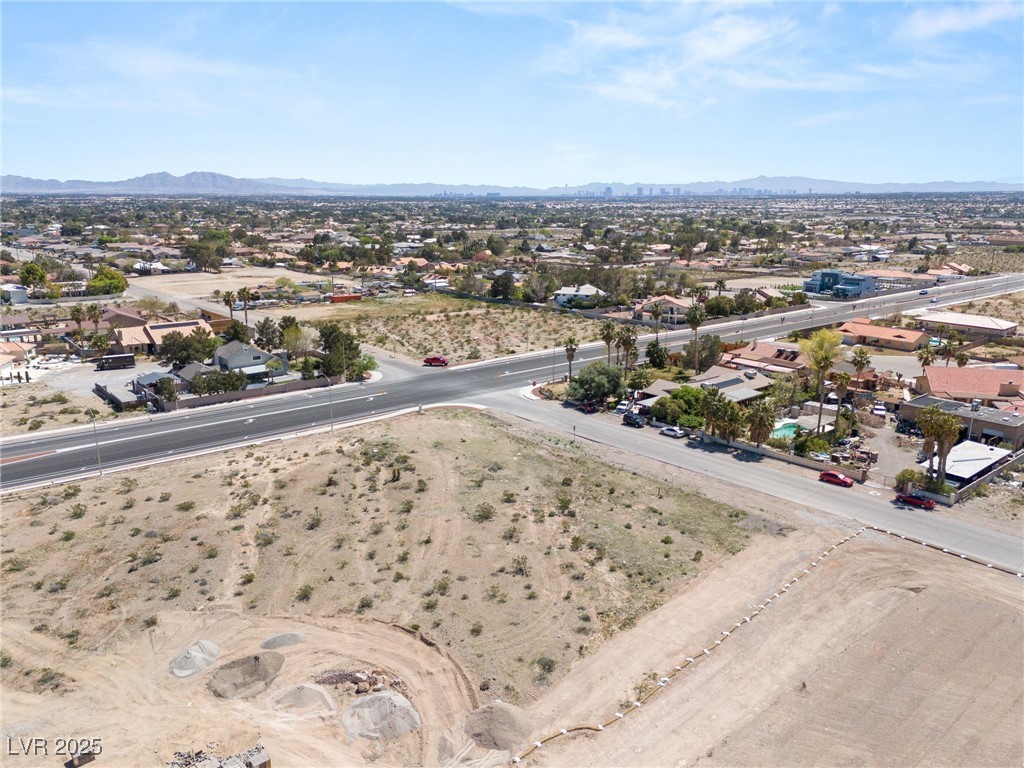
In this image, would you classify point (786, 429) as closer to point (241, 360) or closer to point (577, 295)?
point (241, 360)

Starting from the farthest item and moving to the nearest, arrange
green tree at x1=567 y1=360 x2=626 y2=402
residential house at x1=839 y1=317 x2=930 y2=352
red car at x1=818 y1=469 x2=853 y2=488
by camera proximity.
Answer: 1. residential house at x1=839 y1=317 x2=930 y2=352
2. green tree at x1=567 y1=360 x2=626 y2=402
3. red car at x1=818 y1=469 x2=853 y2=488

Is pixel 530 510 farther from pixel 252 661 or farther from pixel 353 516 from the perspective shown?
pixel 252 661

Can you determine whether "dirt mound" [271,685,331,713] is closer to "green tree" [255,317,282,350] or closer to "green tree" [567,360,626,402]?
"green tree" [567,360,626,402]

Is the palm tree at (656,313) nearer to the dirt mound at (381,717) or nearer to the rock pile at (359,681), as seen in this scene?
the rock pile at (359,681)

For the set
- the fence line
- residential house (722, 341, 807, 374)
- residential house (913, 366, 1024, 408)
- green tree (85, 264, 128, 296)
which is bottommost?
the fence line

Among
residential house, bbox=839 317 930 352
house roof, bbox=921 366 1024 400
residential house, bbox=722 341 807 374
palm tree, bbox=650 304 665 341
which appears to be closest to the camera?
house roof, bbox=921 366 1024 400

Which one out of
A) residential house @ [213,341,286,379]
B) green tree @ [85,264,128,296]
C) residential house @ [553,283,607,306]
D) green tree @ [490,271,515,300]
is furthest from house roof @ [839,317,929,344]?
green tree @ [85,264,128,296]

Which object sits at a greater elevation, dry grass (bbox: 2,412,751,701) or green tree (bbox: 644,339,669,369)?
green tree (bbox: 644,339,669,369)

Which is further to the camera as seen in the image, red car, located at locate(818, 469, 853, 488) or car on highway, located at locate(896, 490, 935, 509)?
red car, located at locate(818, 469, 853, 488)
